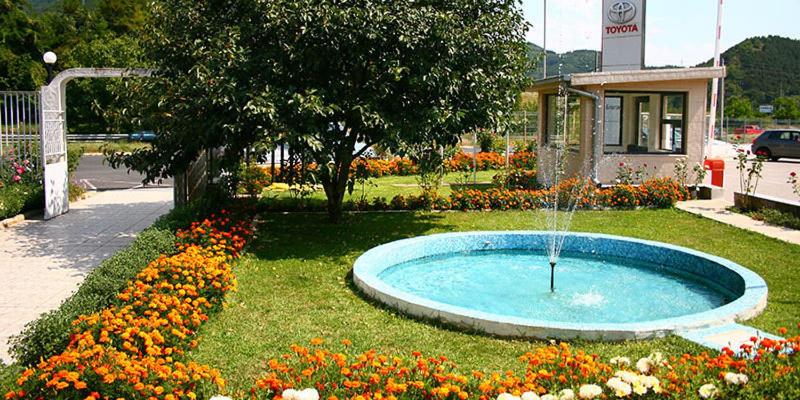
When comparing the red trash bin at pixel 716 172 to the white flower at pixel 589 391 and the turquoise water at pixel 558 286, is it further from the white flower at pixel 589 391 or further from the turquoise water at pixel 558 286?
the white flower at pixel 589 391

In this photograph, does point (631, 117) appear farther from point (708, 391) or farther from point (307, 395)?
point (307, 395)

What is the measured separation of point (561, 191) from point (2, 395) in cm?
1267

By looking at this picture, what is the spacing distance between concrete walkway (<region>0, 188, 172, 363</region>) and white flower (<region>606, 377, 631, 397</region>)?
16.9 feet

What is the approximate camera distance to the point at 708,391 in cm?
425

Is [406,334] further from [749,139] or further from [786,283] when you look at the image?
[749,139]

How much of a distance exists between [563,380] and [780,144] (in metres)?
31.3

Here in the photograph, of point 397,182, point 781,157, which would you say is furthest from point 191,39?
point 781,157

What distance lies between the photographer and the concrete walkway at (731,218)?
11.9 meters

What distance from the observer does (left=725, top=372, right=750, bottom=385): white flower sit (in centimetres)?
436

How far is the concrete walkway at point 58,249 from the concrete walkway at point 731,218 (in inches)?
425

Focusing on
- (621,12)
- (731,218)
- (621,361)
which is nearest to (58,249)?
(621,361)

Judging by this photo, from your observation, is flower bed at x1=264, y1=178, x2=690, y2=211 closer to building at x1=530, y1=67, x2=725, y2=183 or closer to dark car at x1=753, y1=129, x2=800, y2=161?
building at x1=530, y1=67, x2=725, y2=183

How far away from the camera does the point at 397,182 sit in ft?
68.7

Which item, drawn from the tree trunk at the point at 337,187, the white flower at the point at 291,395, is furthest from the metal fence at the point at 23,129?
the white flower at the point at 291,395
